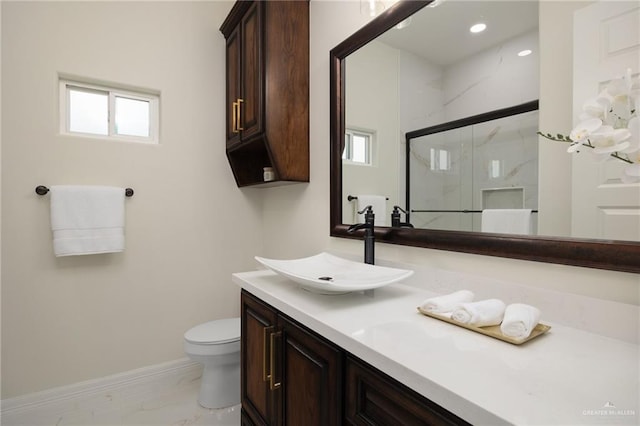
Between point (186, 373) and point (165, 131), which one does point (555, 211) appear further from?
point (186, 373)

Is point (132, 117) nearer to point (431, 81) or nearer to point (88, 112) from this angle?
point (88, 112)

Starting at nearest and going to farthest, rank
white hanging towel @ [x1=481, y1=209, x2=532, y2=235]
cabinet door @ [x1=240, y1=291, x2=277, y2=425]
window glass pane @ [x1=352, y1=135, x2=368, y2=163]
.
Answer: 1. white hanging towel @ [x1=481, y1=209, x2=532, y2=235]
2. cabinet door @ [x1=240, y1=291, x2=277, y2=425]
3. window glass pane @ [x1=352, y1=135, x2=368, y2=163]

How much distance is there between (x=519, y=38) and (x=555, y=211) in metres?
0.54

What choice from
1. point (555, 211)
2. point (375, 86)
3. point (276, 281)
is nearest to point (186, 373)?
point (276, 281)

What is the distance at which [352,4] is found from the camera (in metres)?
1.56

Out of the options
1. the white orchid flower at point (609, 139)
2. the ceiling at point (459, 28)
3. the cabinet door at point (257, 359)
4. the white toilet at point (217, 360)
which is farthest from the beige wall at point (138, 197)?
the white orchid flower at point (609, 139)

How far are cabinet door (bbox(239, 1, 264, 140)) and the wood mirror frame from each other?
0.41 meters

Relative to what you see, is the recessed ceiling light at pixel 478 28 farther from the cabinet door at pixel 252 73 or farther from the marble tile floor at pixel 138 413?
the marble tile floor at pixel 138 413

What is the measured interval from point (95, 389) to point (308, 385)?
1.78m

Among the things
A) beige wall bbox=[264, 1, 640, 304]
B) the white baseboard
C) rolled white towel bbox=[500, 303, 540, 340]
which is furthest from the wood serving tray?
the white baseboard

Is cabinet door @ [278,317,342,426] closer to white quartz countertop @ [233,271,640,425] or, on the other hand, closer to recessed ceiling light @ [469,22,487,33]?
white quartz countertop @ [233,271,640,425]

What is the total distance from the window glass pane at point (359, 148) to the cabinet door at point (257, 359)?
0.82 meters

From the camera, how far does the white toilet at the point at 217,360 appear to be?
179 centimetres

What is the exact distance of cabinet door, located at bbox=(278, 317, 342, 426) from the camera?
81 centimetres
